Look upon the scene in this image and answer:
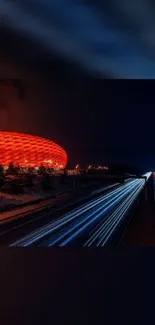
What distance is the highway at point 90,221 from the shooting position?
3.12m

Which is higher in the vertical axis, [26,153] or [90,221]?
[26,153]

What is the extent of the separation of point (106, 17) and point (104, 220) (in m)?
2.18

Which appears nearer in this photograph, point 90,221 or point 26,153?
point 90,221

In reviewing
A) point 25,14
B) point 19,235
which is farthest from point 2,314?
point 25,14

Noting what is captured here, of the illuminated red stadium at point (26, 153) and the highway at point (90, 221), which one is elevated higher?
the illuminated red stadium at point (26, 153)

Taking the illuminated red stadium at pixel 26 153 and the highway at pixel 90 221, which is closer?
the highway at pixel 90 221

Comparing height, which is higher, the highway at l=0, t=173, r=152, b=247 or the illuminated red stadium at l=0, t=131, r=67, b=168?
the illuminated red stadium at l=0, t=131, r=67, b=168

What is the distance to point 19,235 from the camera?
3.19m

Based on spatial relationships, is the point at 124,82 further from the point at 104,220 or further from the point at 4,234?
the point at 4,234

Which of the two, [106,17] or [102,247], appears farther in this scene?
[102,247]

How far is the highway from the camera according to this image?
10.2 feet

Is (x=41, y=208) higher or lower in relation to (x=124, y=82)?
lower

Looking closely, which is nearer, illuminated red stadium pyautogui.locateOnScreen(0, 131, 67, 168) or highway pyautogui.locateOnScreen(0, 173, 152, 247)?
highway pyautogui.locateOnScreen(0, 173, 152, 247)

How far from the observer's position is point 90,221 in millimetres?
3510
